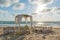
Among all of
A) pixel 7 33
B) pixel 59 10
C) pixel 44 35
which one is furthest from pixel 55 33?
pixel 7 33

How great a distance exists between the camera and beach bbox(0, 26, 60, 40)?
564cm

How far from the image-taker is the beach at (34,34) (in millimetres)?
Result: 5645

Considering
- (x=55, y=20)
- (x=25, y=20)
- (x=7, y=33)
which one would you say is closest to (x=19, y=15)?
(x=25, y=20)

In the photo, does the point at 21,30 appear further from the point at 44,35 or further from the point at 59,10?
the point at 59,10

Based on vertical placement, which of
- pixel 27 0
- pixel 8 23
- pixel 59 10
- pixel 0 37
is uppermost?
pixel 27 0

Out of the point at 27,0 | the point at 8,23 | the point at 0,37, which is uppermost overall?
the point at 27,0

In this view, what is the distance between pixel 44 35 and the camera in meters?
5.77

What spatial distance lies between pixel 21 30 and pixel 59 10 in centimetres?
164

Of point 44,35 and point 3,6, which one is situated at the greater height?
point 3,6

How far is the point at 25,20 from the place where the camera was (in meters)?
6.06

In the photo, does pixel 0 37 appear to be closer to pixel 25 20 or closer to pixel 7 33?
pixel 7 33

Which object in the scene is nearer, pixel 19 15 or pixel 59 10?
pixel 19 15

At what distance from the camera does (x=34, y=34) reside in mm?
5758

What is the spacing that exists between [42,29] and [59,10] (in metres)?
→ 1.03
